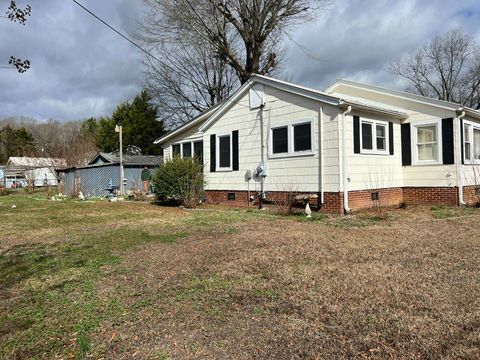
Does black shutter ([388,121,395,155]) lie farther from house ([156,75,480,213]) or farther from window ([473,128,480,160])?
window ([473,128,480,160])

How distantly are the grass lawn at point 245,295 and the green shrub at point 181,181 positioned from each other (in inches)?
242

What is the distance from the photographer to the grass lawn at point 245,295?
9.69 feet

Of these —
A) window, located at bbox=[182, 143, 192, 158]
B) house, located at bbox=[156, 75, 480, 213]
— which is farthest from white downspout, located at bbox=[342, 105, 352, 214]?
window, located at bbox=[182, 143, 192, 158]

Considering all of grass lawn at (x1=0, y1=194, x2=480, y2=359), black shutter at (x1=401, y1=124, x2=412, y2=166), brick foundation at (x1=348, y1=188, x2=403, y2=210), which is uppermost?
black shutter at (x1=401, y1=124, x2=412, y2=166)

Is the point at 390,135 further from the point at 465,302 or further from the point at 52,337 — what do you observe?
the point at 52,337

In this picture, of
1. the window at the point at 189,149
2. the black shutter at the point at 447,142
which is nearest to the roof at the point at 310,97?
the black shutter at the point at 447,142

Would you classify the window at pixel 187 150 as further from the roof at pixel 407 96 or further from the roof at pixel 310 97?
the roof at pixel 407 96

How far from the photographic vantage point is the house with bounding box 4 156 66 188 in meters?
33.1

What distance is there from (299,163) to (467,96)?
1230 inches

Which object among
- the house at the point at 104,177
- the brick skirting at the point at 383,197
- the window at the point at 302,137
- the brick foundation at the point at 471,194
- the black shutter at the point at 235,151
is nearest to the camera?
the brick skirting at the point at 383,197

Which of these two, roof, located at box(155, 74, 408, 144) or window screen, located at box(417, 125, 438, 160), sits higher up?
roof, located at box(155, 74, 408, 144)

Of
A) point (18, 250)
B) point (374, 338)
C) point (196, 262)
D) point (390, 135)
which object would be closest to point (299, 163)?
point (390, 135)

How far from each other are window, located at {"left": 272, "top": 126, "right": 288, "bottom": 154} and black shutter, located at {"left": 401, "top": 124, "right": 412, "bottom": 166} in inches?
164

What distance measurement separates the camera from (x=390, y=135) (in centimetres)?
1263
